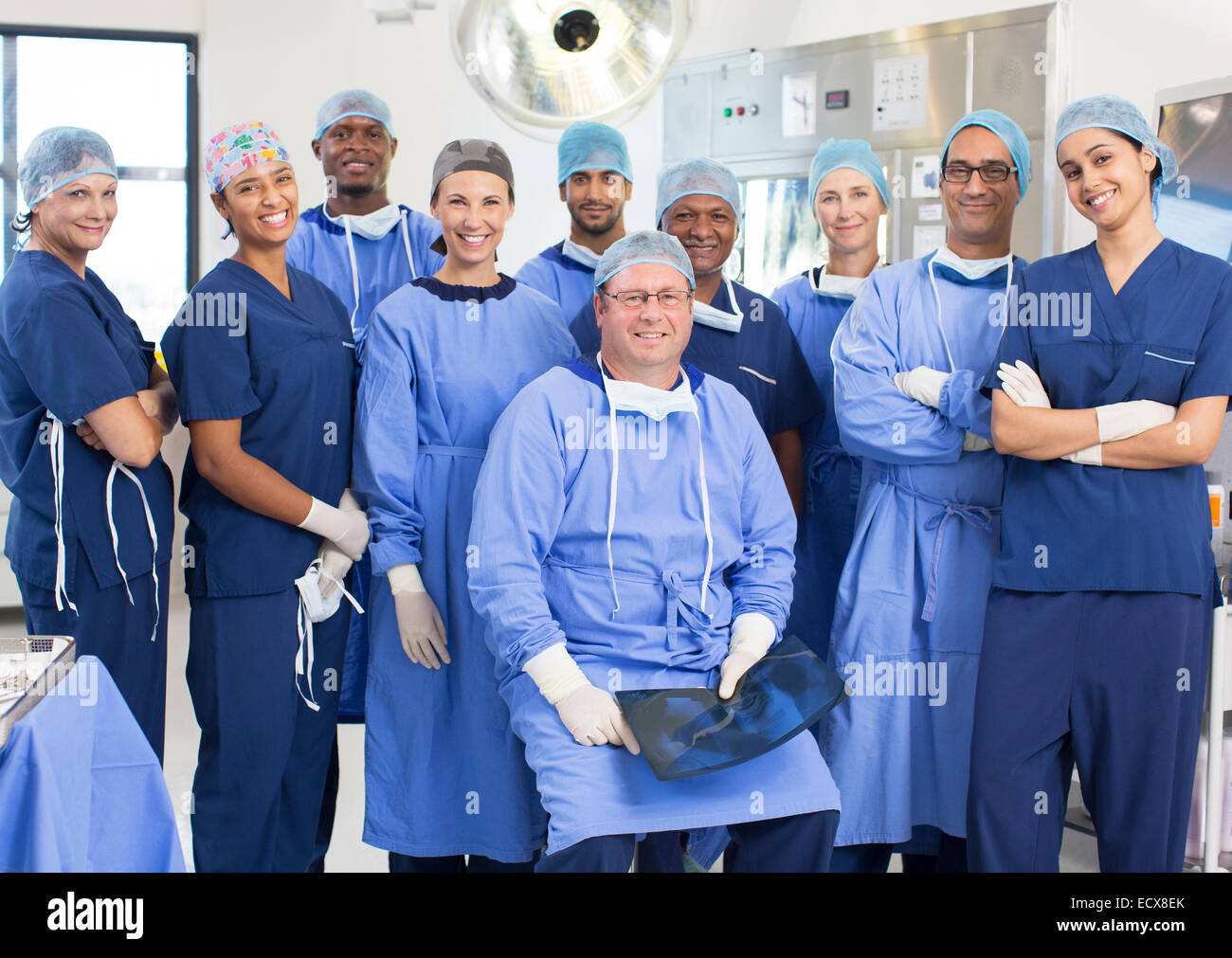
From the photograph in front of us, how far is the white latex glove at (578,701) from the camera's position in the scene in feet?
5.70

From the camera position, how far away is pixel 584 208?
264 cm

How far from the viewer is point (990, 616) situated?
6.51 feet

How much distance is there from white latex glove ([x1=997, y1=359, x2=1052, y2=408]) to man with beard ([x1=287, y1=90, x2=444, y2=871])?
1.27m

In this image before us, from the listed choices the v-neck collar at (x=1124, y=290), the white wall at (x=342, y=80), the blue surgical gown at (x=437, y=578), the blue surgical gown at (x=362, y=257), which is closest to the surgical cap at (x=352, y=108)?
the blue surgical gown at (x=362, y=257)

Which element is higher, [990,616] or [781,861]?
[990,616]

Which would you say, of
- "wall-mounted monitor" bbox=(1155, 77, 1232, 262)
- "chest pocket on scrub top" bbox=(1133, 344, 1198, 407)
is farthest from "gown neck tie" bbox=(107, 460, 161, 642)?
"wall-mounted monitor" bbox=(1155, 77, 1232, 262)

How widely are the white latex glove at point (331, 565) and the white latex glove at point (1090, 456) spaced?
131 centimetres

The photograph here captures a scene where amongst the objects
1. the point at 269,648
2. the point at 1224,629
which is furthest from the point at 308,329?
the point at 1224,629

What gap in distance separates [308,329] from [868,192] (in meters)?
1.33

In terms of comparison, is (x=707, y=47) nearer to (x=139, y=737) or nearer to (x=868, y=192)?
(x=868, y=192)

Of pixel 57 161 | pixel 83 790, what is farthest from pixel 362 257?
pixel 83 790

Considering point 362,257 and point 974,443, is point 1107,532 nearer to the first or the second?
point 974,443

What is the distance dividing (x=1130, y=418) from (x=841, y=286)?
0.88 meters

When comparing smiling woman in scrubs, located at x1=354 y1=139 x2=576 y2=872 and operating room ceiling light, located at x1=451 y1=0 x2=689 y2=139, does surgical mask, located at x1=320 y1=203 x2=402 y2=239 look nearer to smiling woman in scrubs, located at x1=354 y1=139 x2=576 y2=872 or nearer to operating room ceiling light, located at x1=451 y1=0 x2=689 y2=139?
smiling woman in scrubs, located at x1=354 y1=139 x2=576 y2=872
